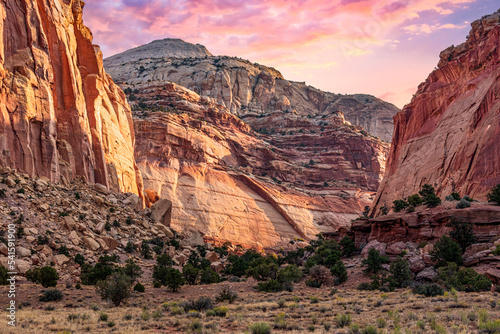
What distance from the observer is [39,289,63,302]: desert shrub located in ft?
72.2

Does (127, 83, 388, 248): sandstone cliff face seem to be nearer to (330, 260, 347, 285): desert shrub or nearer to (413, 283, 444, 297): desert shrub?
(330, 260, 347, 285): desert shrub

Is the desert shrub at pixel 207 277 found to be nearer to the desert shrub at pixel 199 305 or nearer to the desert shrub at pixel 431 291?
the desert shrub at pixel 199 305

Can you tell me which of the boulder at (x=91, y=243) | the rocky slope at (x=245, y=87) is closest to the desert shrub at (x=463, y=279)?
the boulder at (x=91, y=243)

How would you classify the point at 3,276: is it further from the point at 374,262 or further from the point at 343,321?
the point at 374,262

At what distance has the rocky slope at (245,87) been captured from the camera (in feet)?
414

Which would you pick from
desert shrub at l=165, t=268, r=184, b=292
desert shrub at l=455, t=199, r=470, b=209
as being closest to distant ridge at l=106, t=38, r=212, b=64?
desert shrub at l=455, t=199, r=470, b=209

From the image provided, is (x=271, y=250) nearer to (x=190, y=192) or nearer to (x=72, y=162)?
(x=190, y=192)

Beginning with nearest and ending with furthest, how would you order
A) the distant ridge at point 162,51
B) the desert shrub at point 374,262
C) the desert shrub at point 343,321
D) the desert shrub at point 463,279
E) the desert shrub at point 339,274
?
the desert shrub at point 343,321 → the desert shrub at point 463,279 → the desert shrub at point 374,262 → the desert shrub at point 339,274 → the distant ridge at point 162,51

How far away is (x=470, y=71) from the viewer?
176ft

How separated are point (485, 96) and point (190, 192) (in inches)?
1724

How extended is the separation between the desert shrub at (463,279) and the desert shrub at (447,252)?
2.02 metres

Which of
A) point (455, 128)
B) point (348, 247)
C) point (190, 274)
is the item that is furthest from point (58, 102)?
point (455, 128)

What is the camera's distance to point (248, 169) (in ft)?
273

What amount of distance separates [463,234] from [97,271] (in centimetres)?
2759
